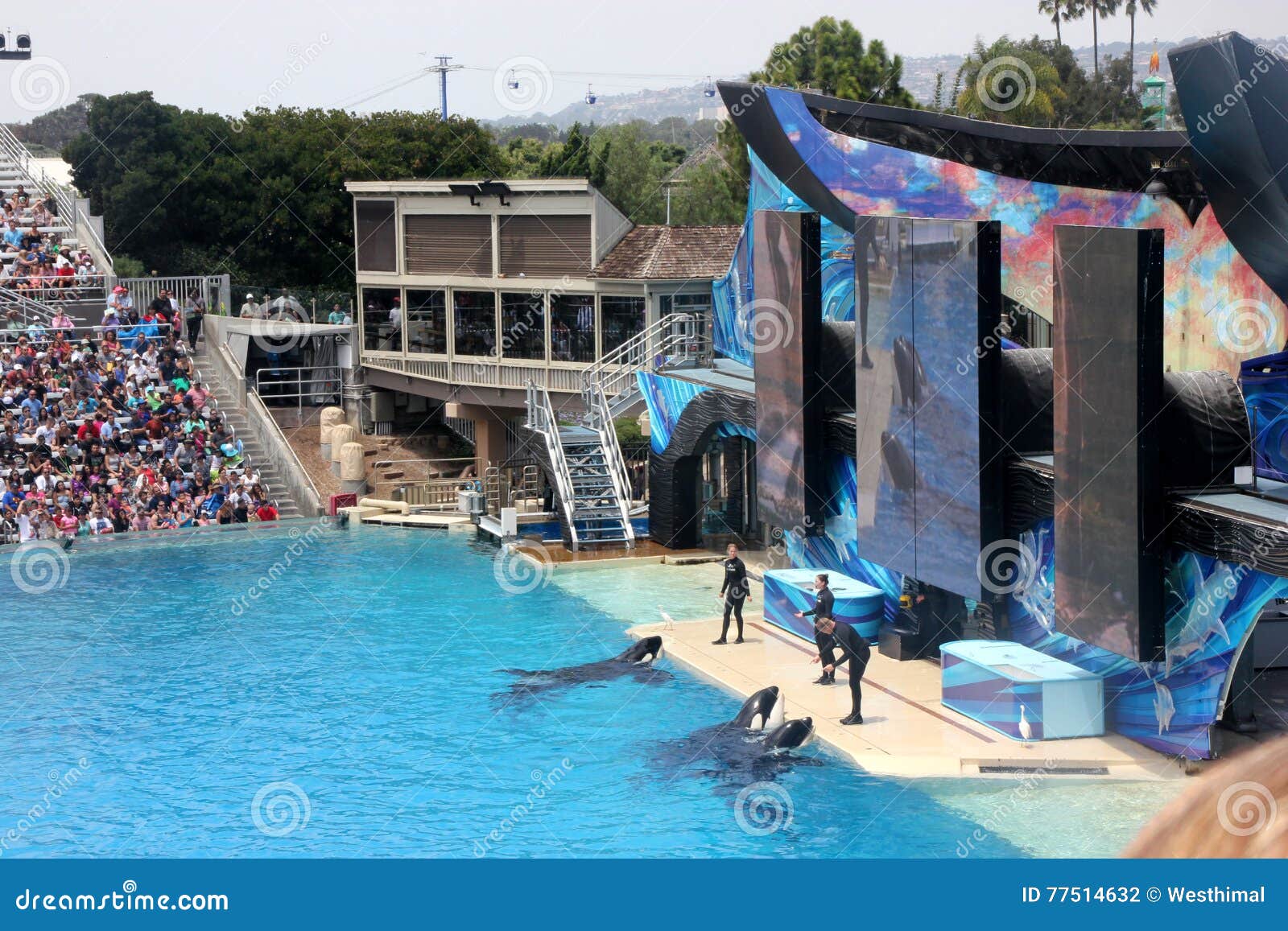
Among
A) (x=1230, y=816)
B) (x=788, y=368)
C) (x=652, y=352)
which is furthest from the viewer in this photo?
(x=652, y=352)

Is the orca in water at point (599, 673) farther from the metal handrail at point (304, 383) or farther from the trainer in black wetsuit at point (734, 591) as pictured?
the metal handrail at point (304, 383)

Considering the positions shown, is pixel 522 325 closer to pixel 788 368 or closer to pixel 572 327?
pixel 572 327

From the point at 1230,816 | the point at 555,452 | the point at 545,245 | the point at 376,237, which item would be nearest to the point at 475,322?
the point at 545,245

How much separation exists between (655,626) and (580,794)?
6742mm

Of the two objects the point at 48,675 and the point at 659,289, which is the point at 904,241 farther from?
the point at 659,289

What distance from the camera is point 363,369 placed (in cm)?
4112

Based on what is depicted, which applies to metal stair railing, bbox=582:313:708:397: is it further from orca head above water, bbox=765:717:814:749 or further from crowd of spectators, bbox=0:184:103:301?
orca head above water, bbox=765:717:814:749

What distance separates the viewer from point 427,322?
39.0m

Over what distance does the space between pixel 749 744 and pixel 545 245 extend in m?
20.8

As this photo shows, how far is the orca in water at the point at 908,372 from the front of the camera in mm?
18203

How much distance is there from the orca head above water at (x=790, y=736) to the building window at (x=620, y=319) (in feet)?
61.5

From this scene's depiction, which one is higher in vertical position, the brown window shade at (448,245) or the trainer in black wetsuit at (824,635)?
the brown window shade at (448,245)

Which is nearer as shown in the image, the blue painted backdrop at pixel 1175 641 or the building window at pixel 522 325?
the blue painted backdrop at pixel 1175 641

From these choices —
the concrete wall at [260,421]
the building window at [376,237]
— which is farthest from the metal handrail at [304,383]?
the building window at [376,237]
